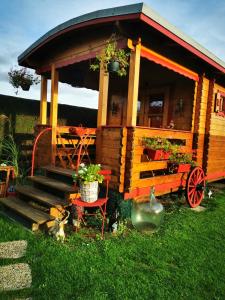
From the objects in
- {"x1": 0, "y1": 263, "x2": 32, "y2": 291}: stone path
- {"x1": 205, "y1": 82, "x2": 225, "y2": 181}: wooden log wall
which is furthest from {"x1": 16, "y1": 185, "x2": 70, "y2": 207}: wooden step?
{"x1": 205, "y1": 82, "x2": 225, "y2": 181}: wooden log wall

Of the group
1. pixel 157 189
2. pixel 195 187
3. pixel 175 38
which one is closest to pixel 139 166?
pixel 157 189

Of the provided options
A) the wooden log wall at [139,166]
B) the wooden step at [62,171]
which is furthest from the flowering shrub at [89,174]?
the wooden step at [62,171]

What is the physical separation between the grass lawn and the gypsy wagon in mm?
1134

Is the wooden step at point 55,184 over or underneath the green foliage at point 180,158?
underneath

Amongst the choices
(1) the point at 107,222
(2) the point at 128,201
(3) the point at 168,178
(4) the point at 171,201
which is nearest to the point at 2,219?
(1) the point at 107,222

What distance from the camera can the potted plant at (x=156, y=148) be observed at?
215 inches

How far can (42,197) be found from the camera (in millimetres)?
5355

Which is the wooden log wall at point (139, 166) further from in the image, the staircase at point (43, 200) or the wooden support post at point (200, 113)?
the wooden support post at point (200, 113)

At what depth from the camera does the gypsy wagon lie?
5254 mm

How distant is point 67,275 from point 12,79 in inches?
255

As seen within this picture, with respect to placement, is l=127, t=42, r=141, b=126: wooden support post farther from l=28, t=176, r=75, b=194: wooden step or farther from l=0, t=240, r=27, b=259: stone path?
l=0, t=240, r=27, b=259: stone path

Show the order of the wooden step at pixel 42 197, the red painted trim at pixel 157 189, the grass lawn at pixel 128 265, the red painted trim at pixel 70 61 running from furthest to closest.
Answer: the red painted trim at pixel 70 61 < the red painted trim at pixel 157 189 < the wooden step at pixel 42 197 < the grass lawn at pixel 128 265

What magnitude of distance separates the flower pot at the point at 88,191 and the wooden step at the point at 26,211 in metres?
0.76

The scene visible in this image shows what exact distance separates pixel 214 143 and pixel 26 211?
20.5 ft
